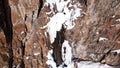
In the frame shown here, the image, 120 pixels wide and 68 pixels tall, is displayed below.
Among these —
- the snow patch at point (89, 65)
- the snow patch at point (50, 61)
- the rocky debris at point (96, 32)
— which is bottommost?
the snow patch at point (89, 65)

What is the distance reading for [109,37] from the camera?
4.36m

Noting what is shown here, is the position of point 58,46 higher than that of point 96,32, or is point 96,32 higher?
point 96,32

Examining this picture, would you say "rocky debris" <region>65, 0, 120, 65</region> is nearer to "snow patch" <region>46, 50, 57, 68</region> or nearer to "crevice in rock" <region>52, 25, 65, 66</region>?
"crevice in rock" <region>52, 25, 65, 66</region>

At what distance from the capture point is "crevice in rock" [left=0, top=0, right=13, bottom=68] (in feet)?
13.9

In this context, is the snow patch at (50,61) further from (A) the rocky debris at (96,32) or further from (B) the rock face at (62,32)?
(A) the rocky debris at (96,32)

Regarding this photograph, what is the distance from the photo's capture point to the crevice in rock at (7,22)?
424 cm

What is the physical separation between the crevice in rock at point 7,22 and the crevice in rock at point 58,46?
81cm

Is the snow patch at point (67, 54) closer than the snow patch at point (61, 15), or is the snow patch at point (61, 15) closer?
the snow patch at point (61, 15)

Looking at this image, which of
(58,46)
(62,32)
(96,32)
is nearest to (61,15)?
(62,32)

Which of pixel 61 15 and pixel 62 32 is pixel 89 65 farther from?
pixel 61 15

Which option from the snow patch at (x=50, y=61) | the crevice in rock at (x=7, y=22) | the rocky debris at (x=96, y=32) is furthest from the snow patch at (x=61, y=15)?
the crevice in rock at (x=7, y=22)

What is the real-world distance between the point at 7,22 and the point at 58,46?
101 cm

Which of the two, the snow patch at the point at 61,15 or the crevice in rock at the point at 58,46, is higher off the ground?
the snow patch at the point at 61,15

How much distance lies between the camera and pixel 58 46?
4.48 m
